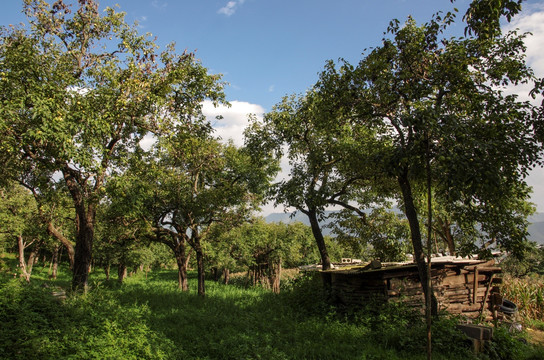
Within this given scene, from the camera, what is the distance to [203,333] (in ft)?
35.4

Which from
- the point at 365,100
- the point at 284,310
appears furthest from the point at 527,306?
the point at 365,100

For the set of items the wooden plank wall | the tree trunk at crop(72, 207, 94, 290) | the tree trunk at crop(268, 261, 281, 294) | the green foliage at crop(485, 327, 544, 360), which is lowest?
the tree trunk at crop(268, 261, 281, 294)

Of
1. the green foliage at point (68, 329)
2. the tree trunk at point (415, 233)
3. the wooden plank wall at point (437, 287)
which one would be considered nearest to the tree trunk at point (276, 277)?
the wooden plank wall at point (437, 287)

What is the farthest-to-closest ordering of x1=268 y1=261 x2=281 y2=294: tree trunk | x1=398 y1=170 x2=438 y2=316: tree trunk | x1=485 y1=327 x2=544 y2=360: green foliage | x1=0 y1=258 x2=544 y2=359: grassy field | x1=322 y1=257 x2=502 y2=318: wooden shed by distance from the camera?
1. x1=268 y1=261 x2=281 y2=294: tree trunk
2. x1=322 y1=257 x2=502 y2=318: wooden shed
3. x1=398 y1=170 x2=438 y2=316: tree trunk
4. x1=485 y1=327 x2=544 y2=360: green foliage
5. x1=0 y1=258 x2=544 y2=359: grassy field

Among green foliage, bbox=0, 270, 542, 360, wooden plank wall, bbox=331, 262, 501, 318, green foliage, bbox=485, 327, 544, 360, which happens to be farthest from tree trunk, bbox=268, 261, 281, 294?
green foliage, bbox=485, 327, 544, 360

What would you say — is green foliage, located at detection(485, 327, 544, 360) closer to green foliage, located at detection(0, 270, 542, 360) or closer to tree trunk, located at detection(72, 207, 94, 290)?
green foliage, located at detection(0, 270, 542, 360)

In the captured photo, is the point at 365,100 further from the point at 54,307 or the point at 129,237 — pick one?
the point at 129,237

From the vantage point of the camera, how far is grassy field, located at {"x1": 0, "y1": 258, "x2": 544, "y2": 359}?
281 inches

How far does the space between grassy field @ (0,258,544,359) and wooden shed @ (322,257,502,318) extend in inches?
37.5

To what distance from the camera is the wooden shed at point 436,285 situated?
519 inches

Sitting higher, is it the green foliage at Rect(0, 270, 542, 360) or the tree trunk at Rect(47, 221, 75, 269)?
the tree trunk at Rect(47, 221, 75, 269)

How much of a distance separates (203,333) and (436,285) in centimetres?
1014

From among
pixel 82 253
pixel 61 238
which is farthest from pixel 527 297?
pixel 61 238

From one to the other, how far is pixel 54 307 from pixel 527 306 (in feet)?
83.2
